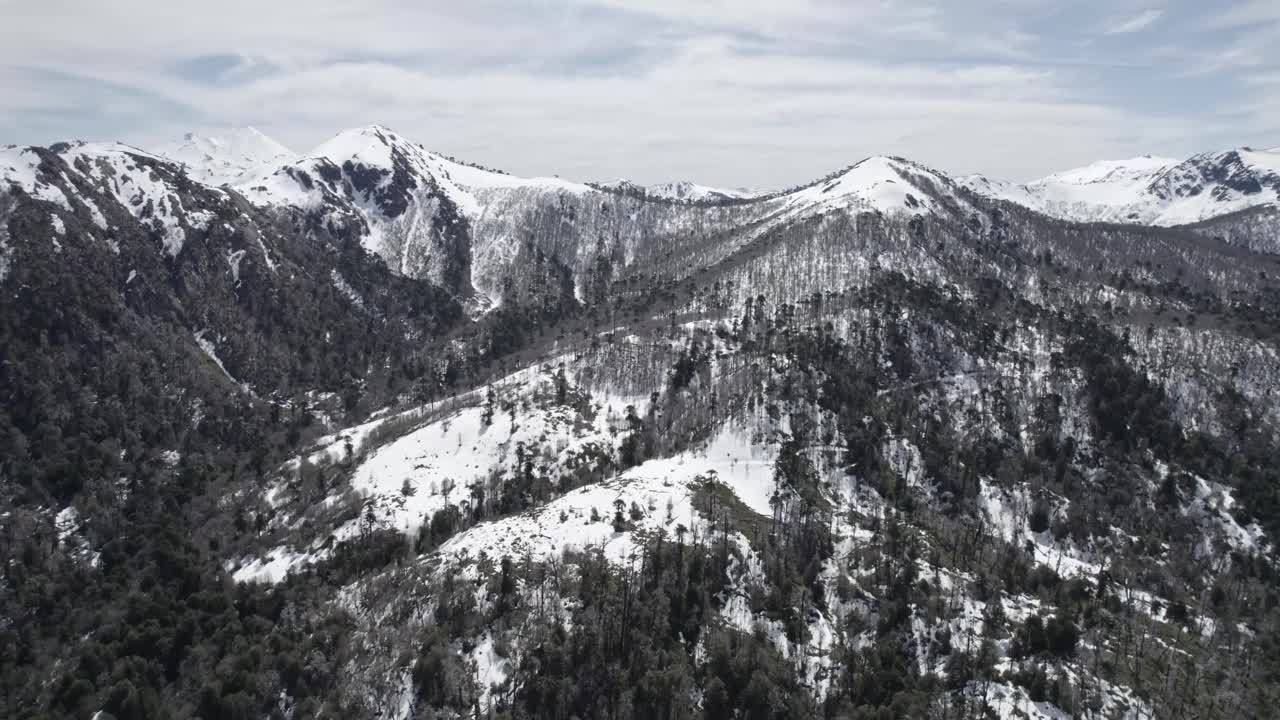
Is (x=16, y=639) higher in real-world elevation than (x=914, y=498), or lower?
lower

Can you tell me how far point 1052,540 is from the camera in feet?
601

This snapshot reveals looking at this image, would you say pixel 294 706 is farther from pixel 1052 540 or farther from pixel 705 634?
pixel 1052 540

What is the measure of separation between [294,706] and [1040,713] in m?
111

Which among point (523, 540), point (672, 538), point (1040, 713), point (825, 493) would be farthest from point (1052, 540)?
point (523, 540)

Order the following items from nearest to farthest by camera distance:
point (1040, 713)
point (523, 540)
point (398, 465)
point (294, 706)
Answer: point (1040, 713), point (294, 706), point (523, 540), point (398, 465)

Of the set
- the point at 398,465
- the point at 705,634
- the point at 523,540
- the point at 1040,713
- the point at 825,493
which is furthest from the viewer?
the point at 398,465

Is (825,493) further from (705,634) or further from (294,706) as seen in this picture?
(294,706)

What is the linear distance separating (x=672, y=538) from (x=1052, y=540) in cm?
11137

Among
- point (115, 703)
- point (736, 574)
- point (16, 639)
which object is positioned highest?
point (736, 574)

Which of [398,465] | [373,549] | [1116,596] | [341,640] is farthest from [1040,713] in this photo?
[398,465]

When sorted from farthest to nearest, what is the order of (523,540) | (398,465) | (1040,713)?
1. (398,465)
2. (523,540)
3. (1040,713)

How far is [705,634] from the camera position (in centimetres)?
11631

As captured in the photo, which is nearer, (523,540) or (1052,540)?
(523,540)

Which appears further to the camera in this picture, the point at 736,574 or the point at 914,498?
the point at 914,498
